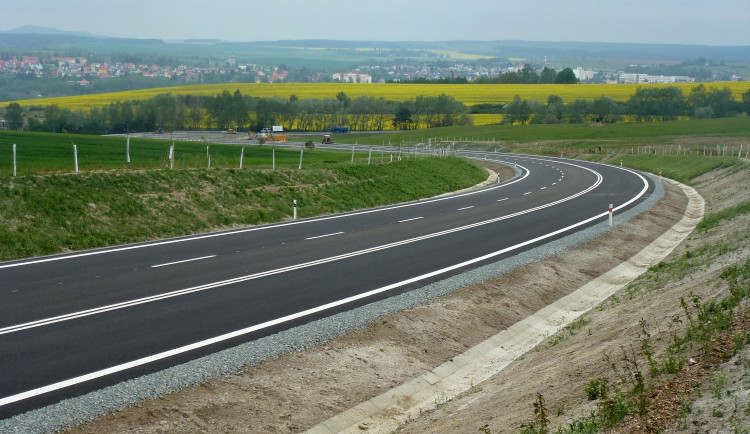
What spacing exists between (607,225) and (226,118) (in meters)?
86.0

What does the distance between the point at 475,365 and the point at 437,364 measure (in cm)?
81

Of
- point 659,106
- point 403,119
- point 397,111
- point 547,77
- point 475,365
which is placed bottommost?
point 403,119

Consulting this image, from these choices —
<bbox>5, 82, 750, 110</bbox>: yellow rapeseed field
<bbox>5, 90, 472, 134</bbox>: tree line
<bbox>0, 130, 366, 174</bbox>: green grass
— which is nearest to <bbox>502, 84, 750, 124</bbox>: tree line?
<bbox>5, 90, 472, 134</bbox>: tree line

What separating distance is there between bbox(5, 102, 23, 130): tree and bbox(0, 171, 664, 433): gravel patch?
2780 inches

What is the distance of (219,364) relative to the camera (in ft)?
37.7

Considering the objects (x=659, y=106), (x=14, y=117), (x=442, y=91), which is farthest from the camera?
(x=442, y=91)

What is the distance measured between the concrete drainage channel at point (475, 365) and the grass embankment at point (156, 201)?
11690 mm

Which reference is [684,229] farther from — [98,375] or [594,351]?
[98,375]

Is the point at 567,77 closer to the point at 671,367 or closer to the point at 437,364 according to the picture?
the point at 437,364

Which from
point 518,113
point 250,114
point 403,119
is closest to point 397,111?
point 403,119

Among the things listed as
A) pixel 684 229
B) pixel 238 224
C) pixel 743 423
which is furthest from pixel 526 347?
pixel 684 229

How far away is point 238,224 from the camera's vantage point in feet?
88.0

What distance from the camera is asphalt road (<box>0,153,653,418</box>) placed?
11.4 m

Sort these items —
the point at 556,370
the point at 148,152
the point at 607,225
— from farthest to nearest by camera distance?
the point at 148,152
the point at 607,225
the point at 556,370
